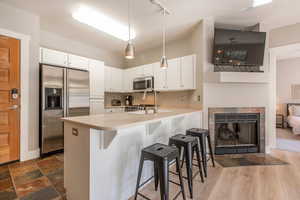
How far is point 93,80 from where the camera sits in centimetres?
378

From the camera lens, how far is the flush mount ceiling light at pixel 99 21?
255 cm

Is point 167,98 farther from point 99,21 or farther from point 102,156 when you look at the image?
point 102,156

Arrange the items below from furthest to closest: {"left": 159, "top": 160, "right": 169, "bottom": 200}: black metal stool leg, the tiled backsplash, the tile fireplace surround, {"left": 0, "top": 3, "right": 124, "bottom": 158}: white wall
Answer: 1. the tiled backsplash
2. the tile fireplace surround
3. {"left": 0, "top": 3, "right": 124, "bottom": 158}: white wall
4. {"left": 159, "top": 160, "right": 169, "bottom": 200}: black metal stool leg

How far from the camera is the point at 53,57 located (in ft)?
10.1

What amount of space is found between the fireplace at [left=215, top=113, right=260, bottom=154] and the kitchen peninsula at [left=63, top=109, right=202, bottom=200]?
1.91 meters

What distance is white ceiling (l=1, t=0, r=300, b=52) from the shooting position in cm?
235

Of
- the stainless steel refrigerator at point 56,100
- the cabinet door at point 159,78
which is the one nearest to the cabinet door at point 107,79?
the stainless steel refrigerator at point 56,100

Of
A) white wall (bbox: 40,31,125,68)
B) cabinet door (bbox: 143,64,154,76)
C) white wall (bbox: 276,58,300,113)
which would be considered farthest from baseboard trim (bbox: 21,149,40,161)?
white wall (bbox: 276,58,300,113)

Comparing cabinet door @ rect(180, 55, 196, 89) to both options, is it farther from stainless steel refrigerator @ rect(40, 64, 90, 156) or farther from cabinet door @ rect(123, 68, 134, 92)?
stainless steel refrigerator @ rect(40, 64, 90, 156)

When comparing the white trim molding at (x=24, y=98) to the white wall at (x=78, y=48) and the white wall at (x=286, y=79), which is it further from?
the white wall at (x=286, y=79)

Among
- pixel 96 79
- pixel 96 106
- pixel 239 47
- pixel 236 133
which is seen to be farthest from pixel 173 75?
pixel 96 106

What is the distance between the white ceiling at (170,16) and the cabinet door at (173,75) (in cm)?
74

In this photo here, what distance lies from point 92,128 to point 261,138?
3.39 meters

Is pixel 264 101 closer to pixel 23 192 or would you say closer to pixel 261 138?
pixel 261 138
